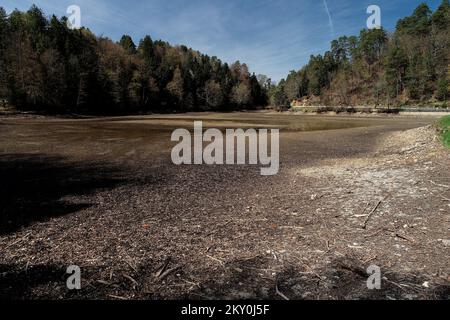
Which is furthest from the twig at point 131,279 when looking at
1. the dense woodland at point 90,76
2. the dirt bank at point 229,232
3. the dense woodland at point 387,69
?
the dense woodland at point 387,69

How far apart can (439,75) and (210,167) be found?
103996 mm

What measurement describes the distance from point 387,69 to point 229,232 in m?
113

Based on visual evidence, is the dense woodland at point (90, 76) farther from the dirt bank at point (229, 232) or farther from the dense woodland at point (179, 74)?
the dirt bank at point (229, 232)

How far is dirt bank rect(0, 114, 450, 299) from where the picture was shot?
16.6 ft

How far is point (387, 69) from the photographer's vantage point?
334 ft

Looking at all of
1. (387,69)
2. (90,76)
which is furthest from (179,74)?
(387,69)

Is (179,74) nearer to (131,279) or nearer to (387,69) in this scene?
(387,69)

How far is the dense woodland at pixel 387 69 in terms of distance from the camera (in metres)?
95.1

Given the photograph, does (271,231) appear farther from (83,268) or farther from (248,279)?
(83,268)

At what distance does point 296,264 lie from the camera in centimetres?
575

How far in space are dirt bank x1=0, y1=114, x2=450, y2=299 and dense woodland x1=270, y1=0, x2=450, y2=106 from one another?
91110mm

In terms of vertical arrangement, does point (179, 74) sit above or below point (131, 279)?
above

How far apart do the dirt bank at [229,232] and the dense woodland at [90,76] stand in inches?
2445

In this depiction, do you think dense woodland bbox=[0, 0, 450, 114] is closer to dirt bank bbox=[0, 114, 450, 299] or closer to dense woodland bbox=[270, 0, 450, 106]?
dense woodland bbox=[270, 0, 450, 106]
